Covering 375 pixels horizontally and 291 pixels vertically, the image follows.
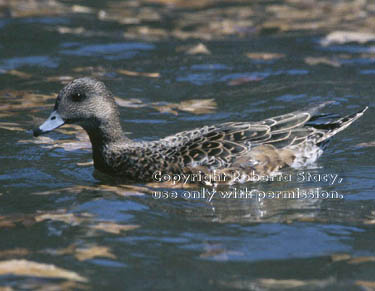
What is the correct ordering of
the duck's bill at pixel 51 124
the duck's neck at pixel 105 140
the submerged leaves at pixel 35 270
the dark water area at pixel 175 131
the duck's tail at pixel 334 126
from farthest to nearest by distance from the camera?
the duck's tail at pixel 334 126
the duck's neck at pixel 105 140
the duck's bill at pixel 51 124
the dark water area at pixel 175 131
the submerged leaves at pixel 35 270

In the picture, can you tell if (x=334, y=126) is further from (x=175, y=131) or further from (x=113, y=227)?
(x=113, y=227)

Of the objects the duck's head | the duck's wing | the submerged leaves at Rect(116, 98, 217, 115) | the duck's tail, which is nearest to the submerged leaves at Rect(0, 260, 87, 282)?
the duck's head

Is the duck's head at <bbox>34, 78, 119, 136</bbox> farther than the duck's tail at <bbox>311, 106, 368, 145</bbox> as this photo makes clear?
No

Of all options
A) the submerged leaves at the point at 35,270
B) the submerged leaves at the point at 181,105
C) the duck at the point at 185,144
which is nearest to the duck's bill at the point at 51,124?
the duck at the point at 185,144

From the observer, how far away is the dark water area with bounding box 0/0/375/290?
585cm

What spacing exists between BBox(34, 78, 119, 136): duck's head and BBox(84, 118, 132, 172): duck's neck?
0.12 feet

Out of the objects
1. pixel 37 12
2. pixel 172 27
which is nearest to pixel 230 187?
pixel 172 27

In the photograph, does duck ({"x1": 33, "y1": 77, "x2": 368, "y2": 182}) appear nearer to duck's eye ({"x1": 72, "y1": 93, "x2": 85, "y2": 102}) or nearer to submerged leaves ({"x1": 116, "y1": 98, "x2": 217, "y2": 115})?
duck's eye ({"x1": 72, "y1": 93, "x2": 85, "y2": 102})

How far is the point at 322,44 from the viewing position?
1320 cm

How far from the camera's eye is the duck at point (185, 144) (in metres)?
7.86

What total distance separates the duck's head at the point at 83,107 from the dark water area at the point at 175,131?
635 mm

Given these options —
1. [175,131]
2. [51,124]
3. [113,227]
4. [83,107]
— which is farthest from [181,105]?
[113,227]

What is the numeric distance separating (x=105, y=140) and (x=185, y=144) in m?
0.89

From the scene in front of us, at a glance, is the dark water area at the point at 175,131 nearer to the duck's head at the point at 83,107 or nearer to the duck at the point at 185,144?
the duck at the point at 185,144
